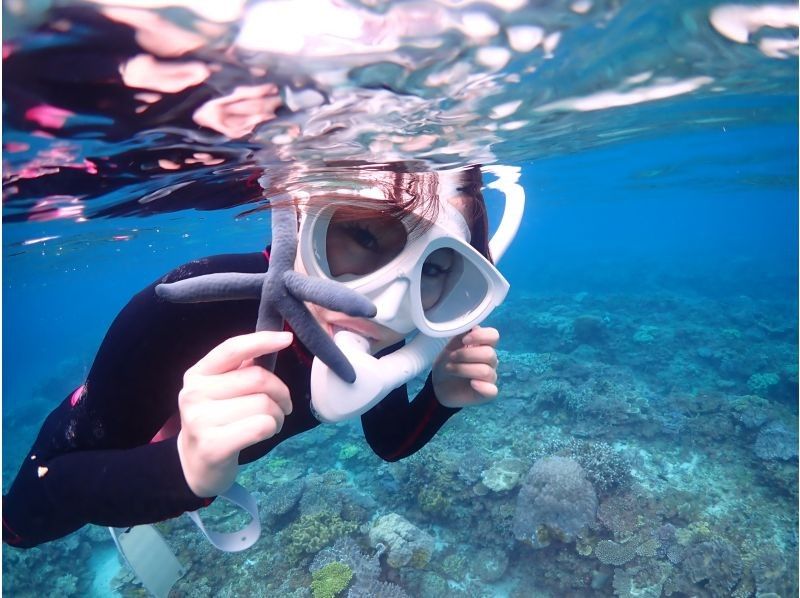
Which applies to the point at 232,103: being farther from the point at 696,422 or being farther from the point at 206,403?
the point at 696,422

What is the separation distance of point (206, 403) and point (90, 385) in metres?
1.45

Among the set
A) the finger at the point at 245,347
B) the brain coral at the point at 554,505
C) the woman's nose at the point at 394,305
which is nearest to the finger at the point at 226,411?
the finger at the point at 245,347

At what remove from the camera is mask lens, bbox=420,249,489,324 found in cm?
295

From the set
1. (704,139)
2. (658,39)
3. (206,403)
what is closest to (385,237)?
(206,403)

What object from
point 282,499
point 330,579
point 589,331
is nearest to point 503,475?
point 330,579

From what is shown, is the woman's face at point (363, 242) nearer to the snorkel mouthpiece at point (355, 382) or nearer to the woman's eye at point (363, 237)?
the woman's eye at point (363, 237)

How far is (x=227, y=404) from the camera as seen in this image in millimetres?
1773

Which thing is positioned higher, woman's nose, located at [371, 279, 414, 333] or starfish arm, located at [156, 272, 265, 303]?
starfish arm, located at [156, 272, 265, 303]

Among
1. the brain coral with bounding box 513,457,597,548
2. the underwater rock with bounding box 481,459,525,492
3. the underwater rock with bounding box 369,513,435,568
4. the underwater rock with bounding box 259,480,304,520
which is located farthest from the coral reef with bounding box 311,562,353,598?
the underwater rock with bounding box 481,459,525,492

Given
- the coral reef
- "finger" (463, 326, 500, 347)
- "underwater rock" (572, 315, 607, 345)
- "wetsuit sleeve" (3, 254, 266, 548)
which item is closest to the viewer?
"wetsuit sleeve" (3, 254, 266, 548)

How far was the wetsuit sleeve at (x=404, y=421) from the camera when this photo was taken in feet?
→ 12.1

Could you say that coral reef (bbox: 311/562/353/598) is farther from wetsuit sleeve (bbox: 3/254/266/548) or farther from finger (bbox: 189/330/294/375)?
finger (bbox: 189/330/294/375)

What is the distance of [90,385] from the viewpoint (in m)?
2.70

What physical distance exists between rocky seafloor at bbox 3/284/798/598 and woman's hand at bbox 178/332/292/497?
568 centimetres
